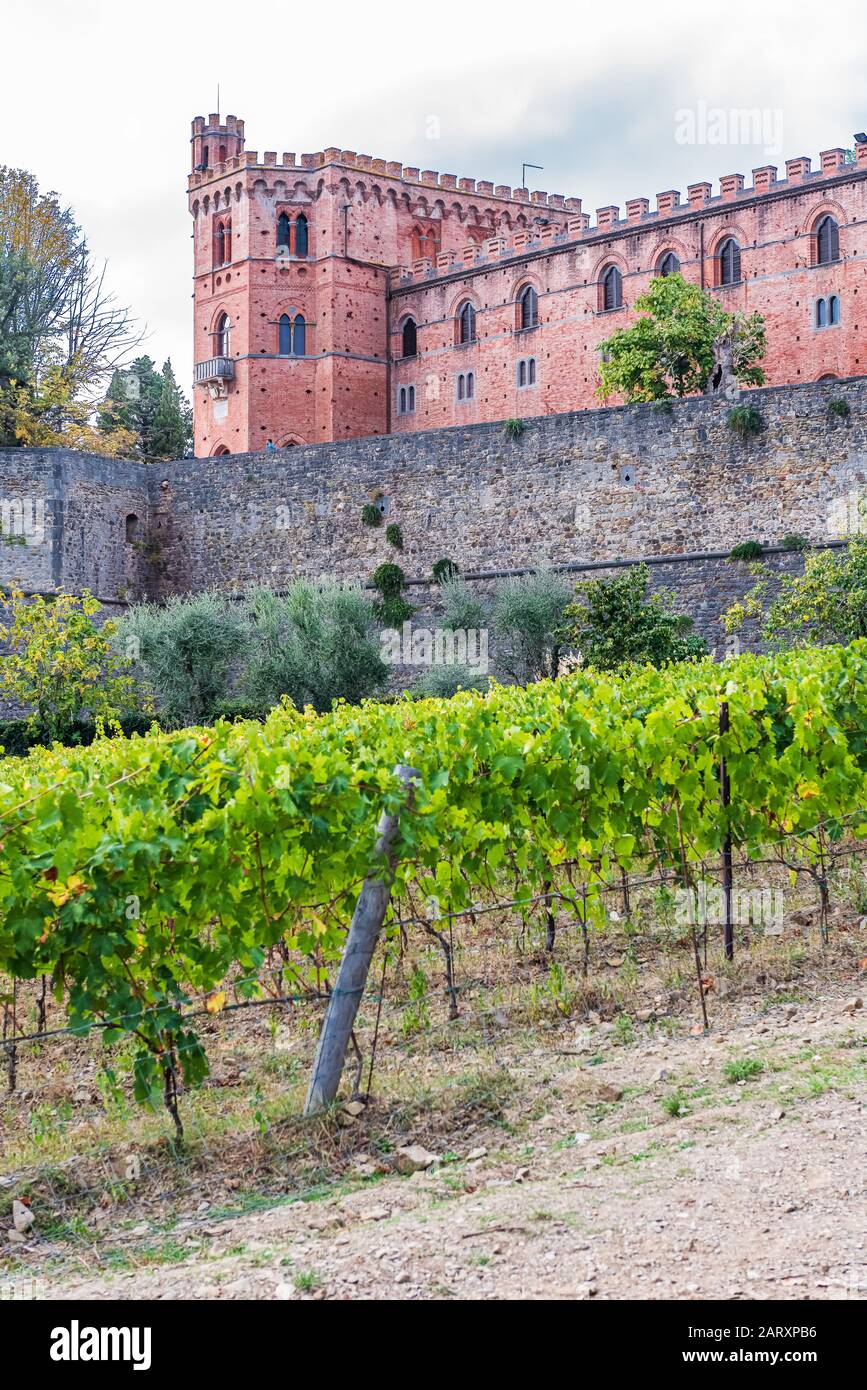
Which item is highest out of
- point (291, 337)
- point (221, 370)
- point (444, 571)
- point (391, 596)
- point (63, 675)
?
point (291, 337)

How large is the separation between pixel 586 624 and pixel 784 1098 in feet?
61.8

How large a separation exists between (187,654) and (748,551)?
9.63m

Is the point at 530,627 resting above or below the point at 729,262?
below

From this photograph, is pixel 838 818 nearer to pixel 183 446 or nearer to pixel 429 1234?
pixel 429 1234

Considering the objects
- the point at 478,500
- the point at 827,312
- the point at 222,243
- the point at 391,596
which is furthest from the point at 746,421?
the point at 222,243

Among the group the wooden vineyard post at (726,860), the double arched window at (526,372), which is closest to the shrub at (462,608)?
the double arched window at (526,372)

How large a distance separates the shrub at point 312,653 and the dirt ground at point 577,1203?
18.9m

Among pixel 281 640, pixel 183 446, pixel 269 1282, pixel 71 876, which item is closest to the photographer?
pixel 269 1282

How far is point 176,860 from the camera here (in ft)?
21.0

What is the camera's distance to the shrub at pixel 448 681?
82.4 ft

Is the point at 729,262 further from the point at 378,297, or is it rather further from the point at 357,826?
the point at 357,826

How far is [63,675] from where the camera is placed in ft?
80.5

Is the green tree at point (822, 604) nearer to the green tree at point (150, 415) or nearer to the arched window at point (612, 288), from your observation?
the arched window at point (612, 288)

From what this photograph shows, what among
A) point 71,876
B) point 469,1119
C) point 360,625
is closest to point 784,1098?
point 469,1119
